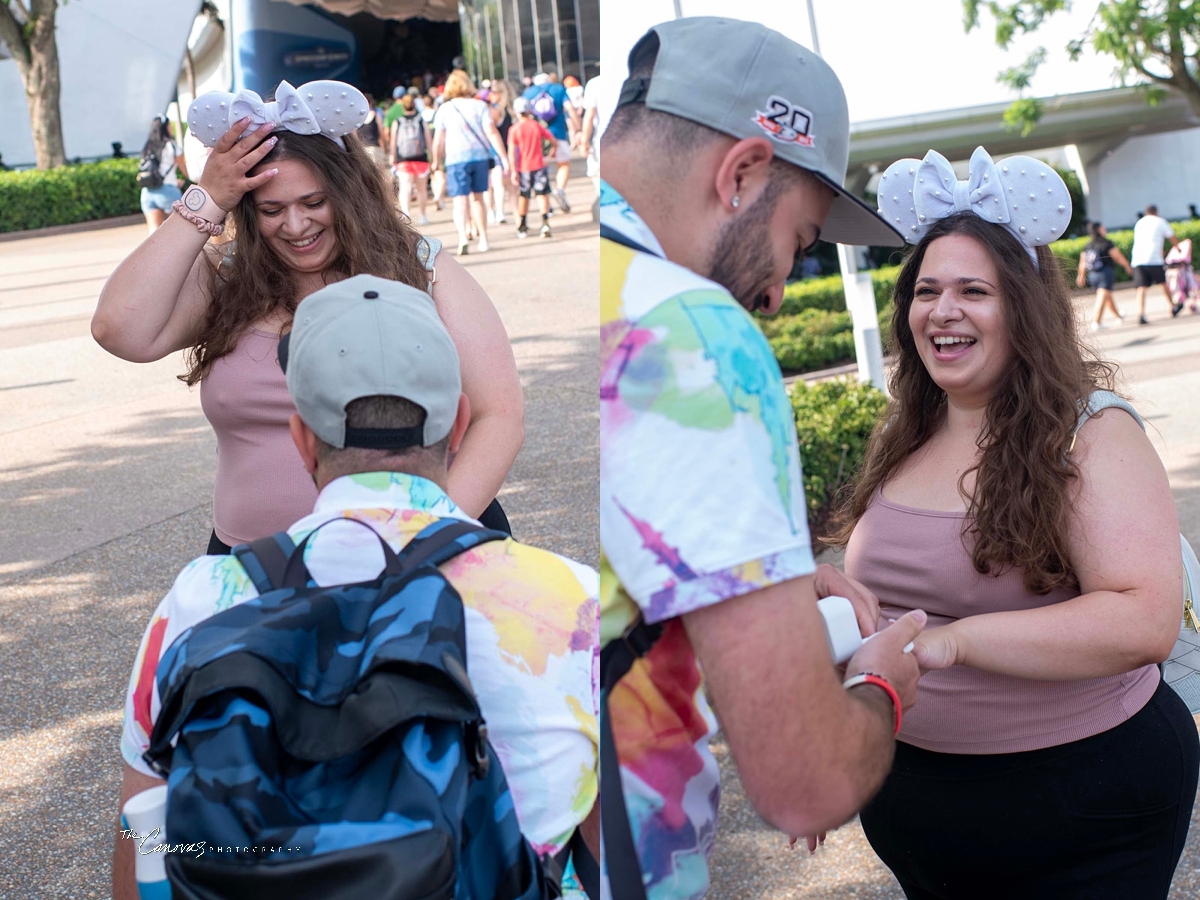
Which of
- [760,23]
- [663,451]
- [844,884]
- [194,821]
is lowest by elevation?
[844,884]

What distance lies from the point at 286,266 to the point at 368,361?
1276 mm

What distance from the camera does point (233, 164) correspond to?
205 cm

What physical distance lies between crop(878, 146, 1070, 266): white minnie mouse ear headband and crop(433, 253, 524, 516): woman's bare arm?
0.76 meters

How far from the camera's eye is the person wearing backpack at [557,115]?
12988 mm

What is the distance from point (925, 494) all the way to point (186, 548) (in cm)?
417

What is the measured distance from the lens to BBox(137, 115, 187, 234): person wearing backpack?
40.8ft

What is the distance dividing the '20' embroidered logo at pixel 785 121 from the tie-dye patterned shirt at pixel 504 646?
0.48 metres

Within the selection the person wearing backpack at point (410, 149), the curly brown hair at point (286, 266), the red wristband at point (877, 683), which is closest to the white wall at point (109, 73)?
the person wearing backpack at point (410, 149)

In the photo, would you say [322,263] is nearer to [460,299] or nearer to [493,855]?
[460,299]

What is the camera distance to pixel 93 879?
3.09 m

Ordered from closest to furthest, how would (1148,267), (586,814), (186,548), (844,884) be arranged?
1. (586,814)
2. (844,884)
3. (186,548)
4. (1148,267)

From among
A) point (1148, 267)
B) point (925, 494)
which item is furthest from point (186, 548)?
point (1148, 267)

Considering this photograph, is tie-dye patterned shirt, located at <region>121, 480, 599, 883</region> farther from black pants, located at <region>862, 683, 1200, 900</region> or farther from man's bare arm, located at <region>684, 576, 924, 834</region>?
black pants, located at <region>862, 683, 1200, 900</region>

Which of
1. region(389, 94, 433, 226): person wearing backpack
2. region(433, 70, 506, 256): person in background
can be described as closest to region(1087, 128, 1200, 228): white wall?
region(389, 94, 433, 226): person wearing backpack
